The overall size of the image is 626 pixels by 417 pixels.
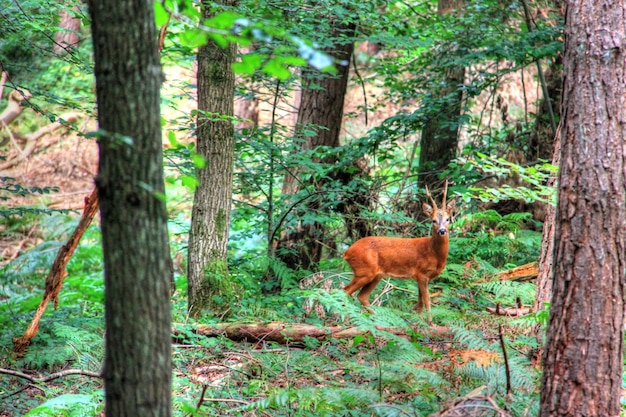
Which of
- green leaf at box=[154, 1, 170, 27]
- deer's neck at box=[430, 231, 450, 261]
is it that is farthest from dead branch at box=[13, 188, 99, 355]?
deer's neck at box=[430, 231, 450, 261]

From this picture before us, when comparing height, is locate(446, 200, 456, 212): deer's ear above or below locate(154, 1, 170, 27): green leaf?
below

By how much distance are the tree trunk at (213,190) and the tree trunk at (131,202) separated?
13.8 feet

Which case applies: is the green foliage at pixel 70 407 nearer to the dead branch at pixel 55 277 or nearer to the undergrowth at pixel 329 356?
the undergrowth at pixel 329 356

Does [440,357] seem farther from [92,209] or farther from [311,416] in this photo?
[92,209]

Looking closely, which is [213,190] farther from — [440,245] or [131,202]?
[131,202]

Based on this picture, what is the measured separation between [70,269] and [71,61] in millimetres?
6573

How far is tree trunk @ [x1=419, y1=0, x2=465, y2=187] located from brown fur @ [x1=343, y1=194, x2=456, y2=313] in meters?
1.61

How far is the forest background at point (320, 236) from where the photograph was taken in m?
4.16

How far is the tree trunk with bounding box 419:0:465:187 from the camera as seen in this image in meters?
9.61

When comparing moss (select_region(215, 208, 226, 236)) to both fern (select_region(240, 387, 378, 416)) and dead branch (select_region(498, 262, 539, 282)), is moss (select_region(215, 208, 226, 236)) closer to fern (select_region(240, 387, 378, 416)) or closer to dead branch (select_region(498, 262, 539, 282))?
fern (select_region(240, 387, 378, 416))

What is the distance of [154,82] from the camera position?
2.35 metres

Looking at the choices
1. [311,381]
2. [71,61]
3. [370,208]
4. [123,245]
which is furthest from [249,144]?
[123,245]

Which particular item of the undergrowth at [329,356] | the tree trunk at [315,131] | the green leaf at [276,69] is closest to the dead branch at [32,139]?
the undergrowth at [329,356]

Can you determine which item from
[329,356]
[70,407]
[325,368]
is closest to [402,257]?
[329,356]
